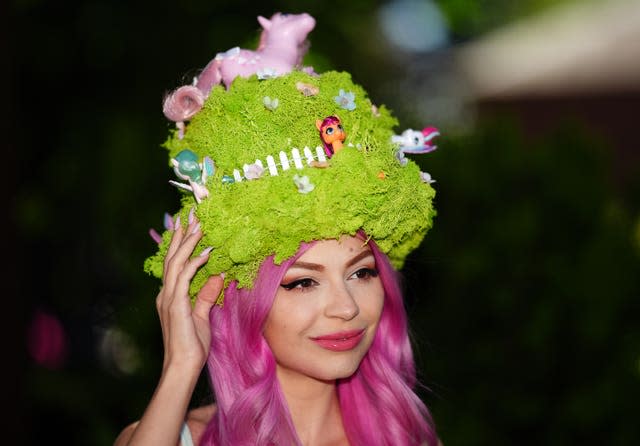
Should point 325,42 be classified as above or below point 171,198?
above

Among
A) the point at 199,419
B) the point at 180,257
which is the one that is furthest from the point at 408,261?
the point at 180,257

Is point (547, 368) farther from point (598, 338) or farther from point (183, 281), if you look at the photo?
point (183, 281)

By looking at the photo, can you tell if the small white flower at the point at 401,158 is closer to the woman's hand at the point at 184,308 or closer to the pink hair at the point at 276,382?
the pink hair at the point at 276,382

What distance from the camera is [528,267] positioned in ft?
18.1

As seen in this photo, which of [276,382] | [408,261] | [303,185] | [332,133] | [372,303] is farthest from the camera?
[408,261]

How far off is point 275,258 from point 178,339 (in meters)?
0.41

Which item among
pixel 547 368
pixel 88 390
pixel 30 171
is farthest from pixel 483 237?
pixel 30 171

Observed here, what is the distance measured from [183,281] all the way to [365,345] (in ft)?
2.26

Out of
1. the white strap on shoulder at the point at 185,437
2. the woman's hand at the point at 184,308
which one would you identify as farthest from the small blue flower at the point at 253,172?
the white strap on shoulder at the point at 185,437

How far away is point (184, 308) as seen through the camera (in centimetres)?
259

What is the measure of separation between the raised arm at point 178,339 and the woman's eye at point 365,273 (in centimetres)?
48

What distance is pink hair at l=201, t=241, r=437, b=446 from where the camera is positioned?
2.79 m

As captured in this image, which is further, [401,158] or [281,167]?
[401,158]

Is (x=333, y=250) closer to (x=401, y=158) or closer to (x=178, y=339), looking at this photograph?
(x=401, y=158)
